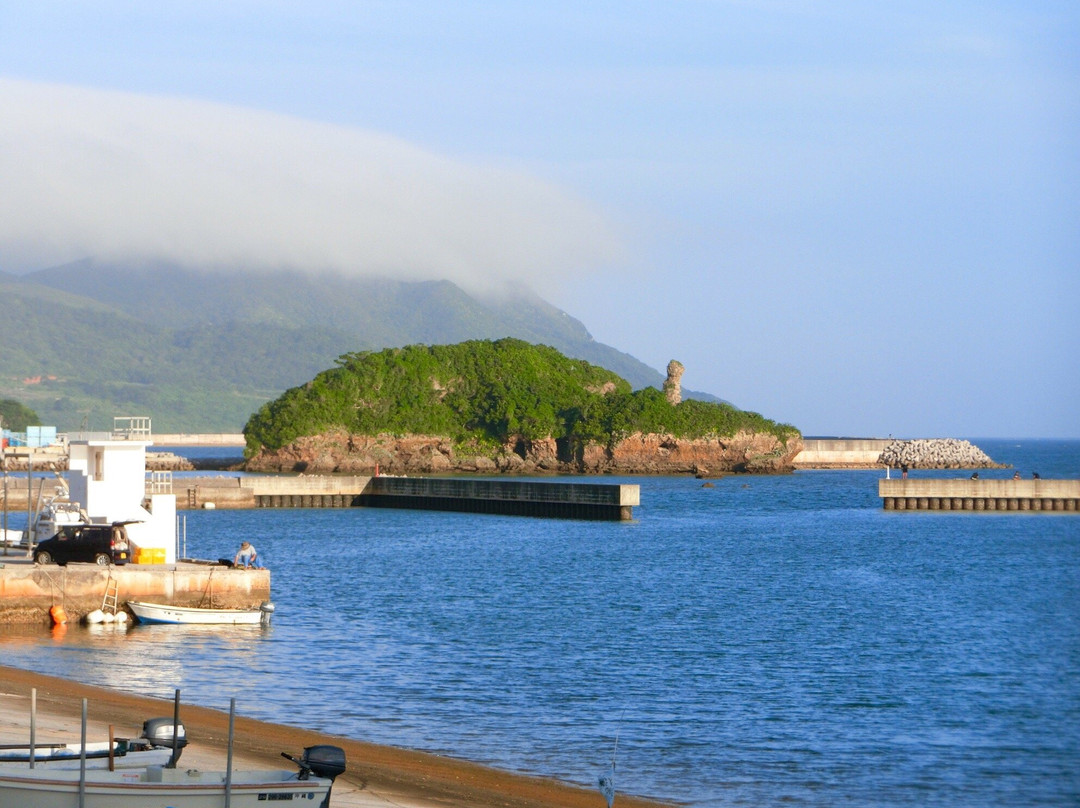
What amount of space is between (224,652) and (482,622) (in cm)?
1060

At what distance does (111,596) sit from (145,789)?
958 inches

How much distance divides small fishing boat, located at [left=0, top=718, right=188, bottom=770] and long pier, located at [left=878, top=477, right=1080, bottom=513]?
7864 centimetres

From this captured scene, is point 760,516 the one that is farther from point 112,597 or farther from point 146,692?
point 146,692

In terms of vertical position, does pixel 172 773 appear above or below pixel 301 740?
above

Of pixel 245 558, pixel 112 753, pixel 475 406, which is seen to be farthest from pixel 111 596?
pixel 475 406

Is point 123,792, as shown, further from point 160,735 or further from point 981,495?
point 981,495

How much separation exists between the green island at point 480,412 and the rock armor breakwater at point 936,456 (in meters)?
24.7

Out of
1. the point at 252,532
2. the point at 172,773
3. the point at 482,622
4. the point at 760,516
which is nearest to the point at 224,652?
the point at 482,622

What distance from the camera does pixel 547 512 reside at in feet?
300

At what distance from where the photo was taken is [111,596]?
123 feet

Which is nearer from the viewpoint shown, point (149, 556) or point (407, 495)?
point (149, 556)

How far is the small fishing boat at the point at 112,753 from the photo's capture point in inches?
614

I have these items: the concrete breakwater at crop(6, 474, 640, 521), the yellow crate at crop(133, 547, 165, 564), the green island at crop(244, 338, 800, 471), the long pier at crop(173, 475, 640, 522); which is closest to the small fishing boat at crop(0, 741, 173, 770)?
the yellow crate at crop(133, 547, 165, 564)

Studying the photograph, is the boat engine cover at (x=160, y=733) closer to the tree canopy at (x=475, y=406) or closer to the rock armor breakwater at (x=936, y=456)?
the tree canopy at (x=475, y=406)
